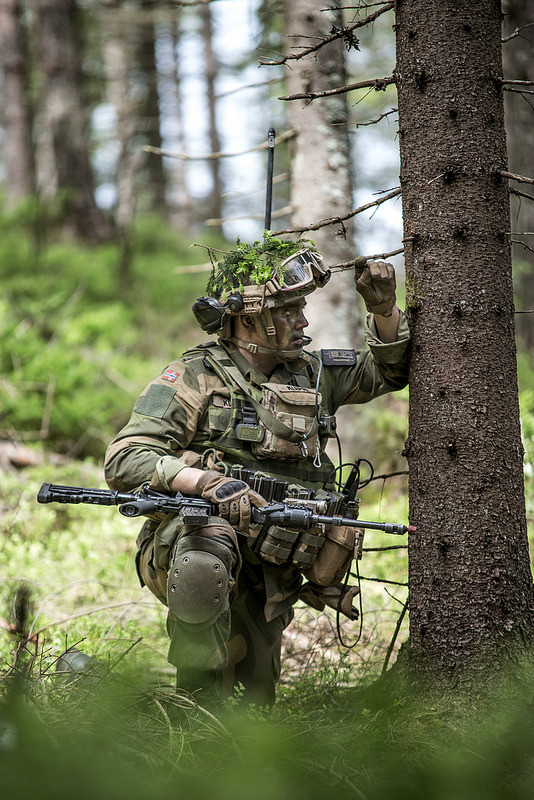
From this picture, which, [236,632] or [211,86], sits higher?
[211,86]

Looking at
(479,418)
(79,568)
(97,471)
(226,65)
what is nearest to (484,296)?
(479,418)

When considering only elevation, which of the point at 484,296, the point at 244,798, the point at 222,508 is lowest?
the point at 244,798

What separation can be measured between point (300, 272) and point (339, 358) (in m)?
0.60

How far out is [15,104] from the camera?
15617 millimetres

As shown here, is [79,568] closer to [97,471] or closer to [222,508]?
[97,471]

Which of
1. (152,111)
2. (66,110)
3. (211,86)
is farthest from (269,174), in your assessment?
(211,86)

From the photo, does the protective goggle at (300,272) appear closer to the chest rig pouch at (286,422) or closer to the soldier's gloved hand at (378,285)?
the soldier's gloved hand at (378,285)

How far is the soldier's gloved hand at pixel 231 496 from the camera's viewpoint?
10.7 feet

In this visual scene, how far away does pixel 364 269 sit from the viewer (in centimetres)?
359

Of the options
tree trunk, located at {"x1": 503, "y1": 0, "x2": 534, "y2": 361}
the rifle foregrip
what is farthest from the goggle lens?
tree trunk, located at {"x1": 503, "y1": 0, "x2": 534, "y2": 361}

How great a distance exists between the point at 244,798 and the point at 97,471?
566cm

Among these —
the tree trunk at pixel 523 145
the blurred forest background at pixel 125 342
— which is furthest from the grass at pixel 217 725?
the tree trunk at pixel 523 145

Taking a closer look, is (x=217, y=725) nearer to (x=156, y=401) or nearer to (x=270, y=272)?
(x=156, y=401)

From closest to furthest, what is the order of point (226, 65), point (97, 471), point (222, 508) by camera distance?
1. point (222, 508)
2. point (97, 471)
3. point (226, 65)
